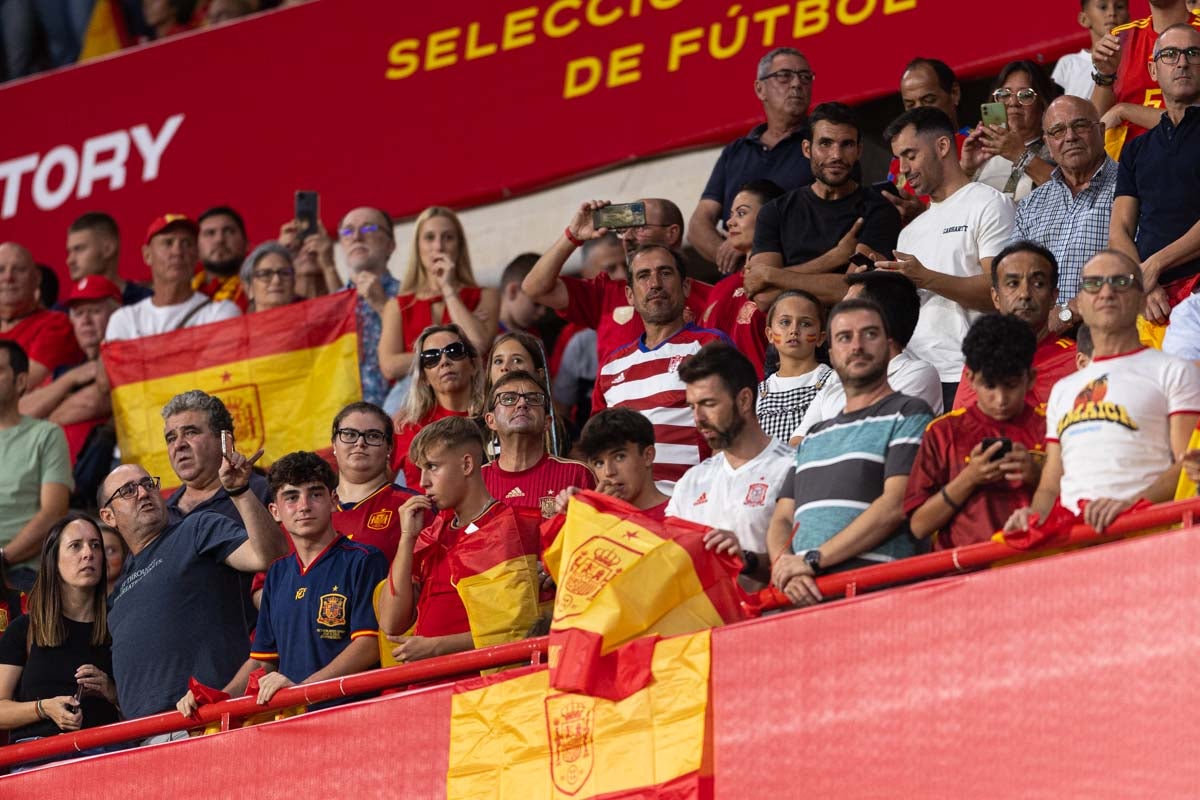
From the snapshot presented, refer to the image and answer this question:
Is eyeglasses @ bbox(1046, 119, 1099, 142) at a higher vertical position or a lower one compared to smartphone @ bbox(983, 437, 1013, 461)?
higher

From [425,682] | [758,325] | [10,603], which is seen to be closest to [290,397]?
[10,603]

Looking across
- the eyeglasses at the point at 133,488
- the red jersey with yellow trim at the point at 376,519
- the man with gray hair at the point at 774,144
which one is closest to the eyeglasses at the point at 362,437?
the red jersey with yellow trim at the point at 376,519

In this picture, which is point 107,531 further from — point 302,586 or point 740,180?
point 740,180

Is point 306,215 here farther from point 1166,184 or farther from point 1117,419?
point 1117,419

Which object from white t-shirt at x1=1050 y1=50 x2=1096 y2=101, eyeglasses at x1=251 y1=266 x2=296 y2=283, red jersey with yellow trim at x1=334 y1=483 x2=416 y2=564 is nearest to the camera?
red jersey with yellow trim at x1=334 y1=483 x2=416 y2=564

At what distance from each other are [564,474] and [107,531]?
1.91 metres

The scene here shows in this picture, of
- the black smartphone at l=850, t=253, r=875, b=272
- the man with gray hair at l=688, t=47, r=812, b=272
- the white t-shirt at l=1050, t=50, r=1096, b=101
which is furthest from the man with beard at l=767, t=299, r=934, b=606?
the white t-shirt at l=1050, t=50, r=1096, b=101

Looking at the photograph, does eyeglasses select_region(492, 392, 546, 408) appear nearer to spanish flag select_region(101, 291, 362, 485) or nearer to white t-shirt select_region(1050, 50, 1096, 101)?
spanish flag select_region(101, 291, 362, 485)

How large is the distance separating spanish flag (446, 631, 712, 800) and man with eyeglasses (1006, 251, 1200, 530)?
1.05 metres

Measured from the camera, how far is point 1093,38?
28.4 ft

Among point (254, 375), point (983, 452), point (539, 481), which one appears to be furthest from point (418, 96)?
point (983, 452)

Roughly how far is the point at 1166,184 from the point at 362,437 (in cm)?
290

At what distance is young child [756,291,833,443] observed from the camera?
278 inches

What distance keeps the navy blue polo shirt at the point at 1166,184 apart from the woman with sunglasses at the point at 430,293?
9.76ft
